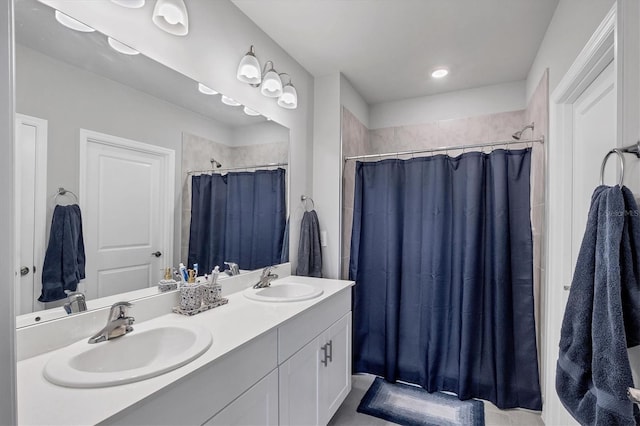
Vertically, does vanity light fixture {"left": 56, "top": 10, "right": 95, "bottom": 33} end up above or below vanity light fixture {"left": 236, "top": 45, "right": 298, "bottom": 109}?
below

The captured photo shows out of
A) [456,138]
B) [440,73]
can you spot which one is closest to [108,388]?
[440,73]

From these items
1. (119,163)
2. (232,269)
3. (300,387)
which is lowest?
Result: (300,387)

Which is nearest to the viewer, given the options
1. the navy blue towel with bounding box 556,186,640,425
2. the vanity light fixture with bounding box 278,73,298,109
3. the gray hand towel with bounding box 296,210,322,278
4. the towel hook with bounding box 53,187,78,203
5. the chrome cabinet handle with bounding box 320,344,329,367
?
the navy blue towel with bounding box 556,186,640,425

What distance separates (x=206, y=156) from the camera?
168 centimetres

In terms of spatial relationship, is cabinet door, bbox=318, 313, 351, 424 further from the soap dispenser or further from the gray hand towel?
the soap dispenser

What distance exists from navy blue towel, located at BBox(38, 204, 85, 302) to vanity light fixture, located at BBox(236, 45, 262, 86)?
1131 mm

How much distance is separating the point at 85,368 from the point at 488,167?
95.8 inches

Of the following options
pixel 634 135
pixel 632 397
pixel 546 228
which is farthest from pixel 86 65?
pixel 546 228

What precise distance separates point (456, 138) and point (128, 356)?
2.94 meters

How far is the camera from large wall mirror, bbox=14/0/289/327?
39.4 inches

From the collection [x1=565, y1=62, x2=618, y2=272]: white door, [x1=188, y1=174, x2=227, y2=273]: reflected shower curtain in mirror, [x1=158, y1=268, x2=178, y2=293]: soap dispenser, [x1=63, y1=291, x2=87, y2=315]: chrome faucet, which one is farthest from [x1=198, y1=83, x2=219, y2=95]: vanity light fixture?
[x1=565, y1=62, x2=618, y2=272]: white door

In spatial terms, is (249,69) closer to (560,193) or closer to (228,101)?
(228,101)

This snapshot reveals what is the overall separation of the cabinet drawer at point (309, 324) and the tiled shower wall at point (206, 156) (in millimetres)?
646

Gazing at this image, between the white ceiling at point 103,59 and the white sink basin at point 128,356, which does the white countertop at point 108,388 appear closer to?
the white sink basin at point 128,356
